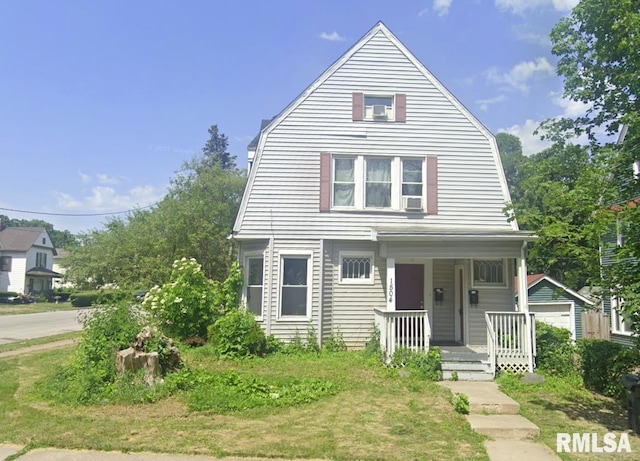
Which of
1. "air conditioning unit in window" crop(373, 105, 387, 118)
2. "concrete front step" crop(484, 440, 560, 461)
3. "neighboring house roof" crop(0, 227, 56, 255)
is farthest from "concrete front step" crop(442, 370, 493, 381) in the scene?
"neighboring house roof" crop(0, 227, 56, 255)

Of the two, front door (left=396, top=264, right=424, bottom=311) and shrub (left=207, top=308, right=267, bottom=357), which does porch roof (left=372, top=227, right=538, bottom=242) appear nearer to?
front door (left=396, top=264, right=424, bottom=311)

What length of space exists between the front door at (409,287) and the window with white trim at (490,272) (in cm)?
142

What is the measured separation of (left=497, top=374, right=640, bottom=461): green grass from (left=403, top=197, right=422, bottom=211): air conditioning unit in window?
485 cm

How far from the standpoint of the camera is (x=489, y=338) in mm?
9969

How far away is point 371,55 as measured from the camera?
1310 cm

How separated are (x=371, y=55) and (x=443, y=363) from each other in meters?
8.55

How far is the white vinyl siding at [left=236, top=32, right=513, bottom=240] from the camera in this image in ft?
40.9

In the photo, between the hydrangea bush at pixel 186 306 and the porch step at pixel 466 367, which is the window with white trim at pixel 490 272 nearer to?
the porch step at pixel 466 367

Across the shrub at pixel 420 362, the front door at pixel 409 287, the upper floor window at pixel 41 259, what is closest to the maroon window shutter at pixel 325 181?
the front door at pixel 409 287

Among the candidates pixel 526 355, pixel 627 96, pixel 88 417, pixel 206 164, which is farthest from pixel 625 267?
pixel 206 164

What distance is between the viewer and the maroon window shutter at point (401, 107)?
12961 millimetres

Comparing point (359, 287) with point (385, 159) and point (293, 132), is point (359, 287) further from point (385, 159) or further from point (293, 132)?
point (293, 132)

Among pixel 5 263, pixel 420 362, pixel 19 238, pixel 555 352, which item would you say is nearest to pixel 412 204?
pixel 420 362

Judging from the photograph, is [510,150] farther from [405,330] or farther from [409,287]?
[405,330]
